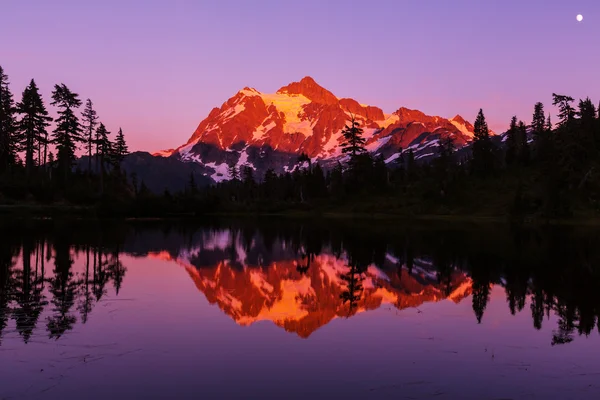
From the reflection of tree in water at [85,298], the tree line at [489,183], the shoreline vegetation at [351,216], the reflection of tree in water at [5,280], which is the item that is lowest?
the reflection of tree in water at [85,298]

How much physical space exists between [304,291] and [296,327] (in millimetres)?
8211

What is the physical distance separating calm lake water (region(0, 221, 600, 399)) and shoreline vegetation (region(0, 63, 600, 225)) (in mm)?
59496

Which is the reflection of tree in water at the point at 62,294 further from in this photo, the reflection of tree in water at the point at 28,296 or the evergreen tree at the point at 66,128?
the evergreen tree at the point at 66,128

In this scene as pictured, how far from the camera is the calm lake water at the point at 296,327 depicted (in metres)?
13.2

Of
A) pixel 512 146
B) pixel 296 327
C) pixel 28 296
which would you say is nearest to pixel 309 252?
pixel 28 296

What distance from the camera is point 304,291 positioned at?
2770 centimetres

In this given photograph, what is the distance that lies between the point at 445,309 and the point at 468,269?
12.7 m

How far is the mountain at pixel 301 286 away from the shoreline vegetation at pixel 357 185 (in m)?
55.4

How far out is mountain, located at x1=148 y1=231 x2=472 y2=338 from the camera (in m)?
22.1

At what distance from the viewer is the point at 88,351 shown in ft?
51.2

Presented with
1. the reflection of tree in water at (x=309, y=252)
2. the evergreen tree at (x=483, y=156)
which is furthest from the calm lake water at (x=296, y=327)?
the evergreen tree at (x=483, y=156)

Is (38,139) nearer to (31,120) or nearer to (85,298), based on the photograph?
(31,120)

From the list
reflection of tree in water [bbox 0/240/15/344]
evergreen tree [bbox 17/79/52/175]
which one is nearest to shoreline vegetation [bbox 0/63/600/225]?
evergreen tree [bbox 17/79/52/175]

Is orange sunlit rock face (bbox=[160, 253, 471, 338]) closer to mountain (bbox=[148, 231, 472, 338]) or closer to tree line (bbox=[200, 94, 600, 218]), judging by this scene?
mountain (bbox=[148, 231, 472, 338])
